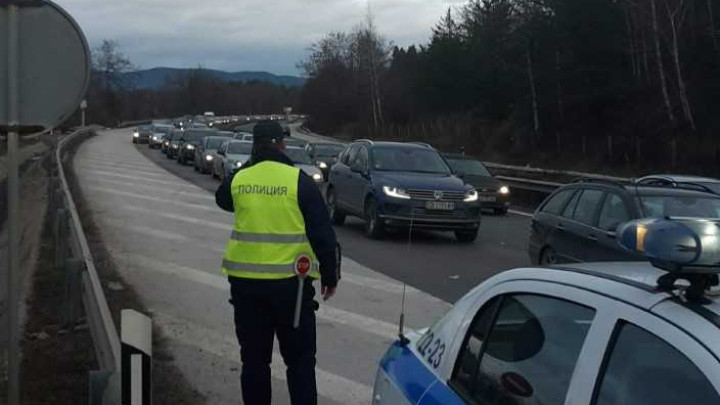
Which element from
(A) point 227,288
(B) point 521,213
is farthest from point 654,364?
(B) point 521,213

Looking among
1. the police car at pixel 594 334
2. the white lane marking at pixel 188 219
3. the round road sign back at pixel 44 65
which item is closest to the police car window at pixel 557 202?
the white lane marking at pixel 188 219

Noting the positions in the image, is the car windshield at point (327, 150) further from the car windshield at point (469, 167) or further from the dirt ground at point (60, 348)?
the dirt ground at point (60, 348)

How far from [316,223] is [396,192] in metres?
11.0

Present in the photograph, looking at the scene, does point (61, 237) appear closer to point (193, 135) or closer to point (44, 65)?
point (44, 65)

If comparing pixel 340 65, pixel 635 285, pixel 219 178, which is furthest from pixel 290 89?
pixel 635 285

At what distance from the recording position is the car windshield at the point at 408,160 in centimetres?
1731

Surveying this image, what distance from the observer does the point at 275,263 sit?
17.0 feet

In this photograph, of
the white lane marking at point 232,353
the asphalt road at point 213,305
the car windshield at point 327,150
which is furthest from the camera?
the car windshield at point 327,150

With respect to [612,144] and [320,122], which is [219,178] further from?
[320,122]

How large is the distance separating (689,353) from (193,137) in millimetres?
42475

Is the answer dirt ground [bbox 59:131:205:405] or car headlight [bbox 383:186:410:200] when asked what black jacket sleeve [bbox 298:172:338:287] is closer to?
dirt ground [bbox 59:131:205:405]

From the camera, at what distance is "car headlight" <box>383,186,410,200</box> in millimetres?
16094

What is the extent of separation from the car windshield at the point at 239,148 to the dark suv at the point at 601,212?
20618mm

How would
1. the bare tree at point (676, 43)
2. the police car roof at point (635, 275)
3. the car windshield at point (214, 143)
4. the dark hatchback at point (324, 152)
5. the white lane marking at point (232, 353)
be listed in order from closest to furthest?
the police car roof at point (635, 275)
the white lane marking at point (232, 353)
the dark hatchback at point (324, 152)
the car windshield at point (214, 143)
the bare tree at point (676, 43)
